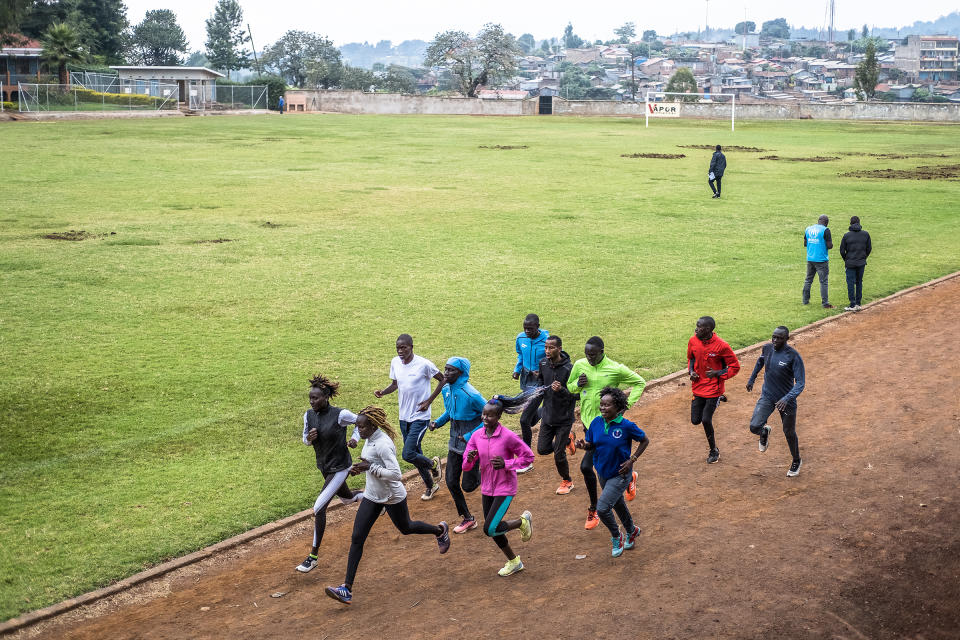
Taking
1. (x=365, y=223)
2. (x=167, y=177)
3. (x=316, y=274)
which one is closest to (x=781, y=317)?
(x=316, y=274)

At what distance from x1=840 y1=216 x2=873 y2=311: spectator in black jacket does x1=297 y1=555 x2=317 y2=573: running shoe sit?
14.7 m

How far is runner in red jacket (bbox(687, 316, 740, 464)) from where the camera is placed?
40.2 ft

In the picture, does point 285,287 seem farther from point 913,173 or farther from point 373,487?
point 913,173

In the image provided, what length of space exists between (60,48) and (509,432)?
2918 inches

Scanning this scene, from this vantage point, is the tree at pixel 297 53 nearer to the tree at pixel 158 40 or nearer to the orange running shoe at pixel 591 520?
the tree at pixel 158 40

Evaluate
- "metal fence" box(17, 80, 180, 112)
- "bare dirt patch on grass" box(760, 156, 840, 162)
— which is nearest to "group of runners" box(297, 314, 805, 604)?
"bare dirt patch on grass" box(760, 156, 840, 162)

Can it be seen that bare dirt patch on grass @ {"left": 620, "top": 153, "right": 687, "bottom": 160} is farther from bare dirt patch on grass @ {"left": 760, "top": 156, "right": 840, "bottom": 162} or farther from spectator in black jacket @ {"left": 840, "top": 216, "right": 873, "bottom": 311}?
spectator in black jacket @ {"left": 840, "top": 216, "right": 873, "bottom": 311}

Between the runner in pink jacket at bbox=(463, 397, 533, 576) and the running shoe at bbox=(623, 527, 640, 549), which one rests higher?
the runner in pink jacket at bbox=(463, 397, 533, 576)

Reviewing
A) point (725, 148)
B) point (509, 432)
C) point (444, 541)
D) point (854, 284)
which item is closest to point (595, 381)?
point (509, 432)

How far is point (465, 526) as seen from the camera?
11.4 metres

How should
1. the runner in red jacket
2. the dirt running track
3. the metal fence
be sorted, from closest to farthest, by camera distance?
the dirt running track → the runner in red jacket → the metal fence

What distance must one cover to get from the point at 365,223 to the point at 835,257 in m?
14.5

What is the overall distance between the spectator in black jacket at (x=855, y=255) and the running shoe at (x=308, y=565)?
48.1ft

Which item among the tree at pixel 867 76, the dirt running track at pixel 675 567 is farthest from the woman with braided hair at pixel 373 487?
the tree at pixel 867 76
